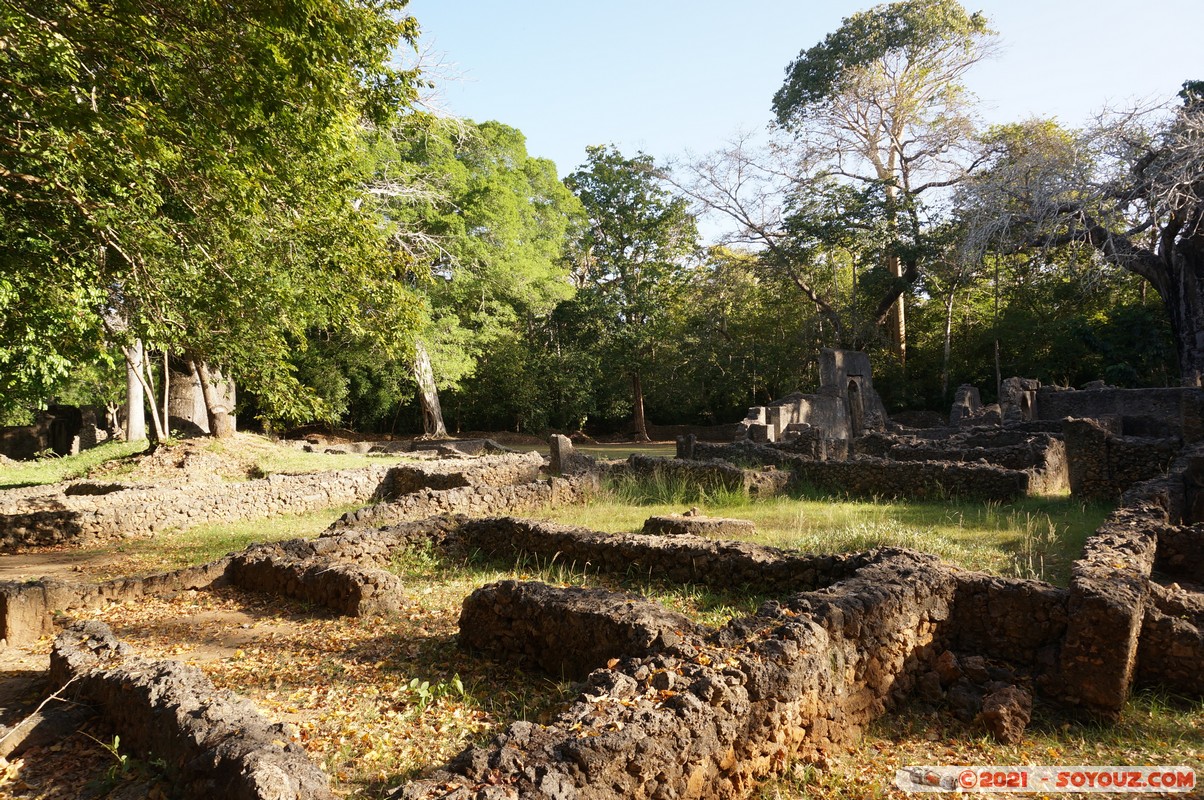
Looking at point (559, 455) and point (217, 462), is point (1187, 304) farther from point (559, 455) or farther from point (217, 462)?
point (217, 462)

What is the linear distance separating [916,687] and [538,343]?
105 feet

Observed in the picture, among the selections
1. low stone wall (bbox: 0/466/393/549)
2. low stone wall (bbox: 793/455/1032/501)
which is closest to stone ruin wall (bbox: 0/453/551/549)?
low stone wall (bbox: 0/466/393/549)

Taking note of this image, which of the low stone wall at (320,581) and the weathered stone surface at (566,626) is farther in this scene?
the low stone wall at (320,581)

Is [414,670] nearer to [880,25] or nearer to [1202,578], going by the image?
[1202,578]

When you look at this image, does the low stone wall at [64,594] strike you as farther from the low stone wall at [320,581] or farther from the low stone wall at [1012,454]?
the low stone wall at [1012,454]

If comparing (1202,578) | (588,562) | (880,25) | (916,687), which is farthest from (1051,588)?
(880,25)

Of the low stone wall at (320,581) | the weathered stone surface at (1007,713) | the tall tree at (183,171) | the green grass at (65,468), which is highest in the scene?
the tall tree at (183,171)

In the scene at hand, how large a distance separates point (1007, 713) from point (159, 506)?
451 inches

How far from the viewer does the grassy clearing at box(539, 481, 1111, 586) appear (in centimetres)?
749

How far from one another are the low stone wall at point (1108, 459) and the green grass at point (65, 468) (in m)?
19.3

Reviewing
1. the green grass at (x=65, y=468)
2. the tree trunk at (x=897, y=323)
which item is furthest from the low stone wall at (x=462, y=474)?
the tree trunk at (x=897, y=323)

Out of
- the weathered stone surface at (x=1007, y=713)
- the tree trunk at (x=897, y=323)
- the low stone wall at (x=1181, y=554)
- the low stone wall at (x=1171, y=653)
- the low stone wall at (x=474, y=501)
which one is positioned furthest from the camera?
the tree trunk at (x=897, y=323)

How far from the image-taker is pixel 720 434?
31.9 meters

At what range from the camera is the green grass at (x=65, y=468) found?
55.9ft
